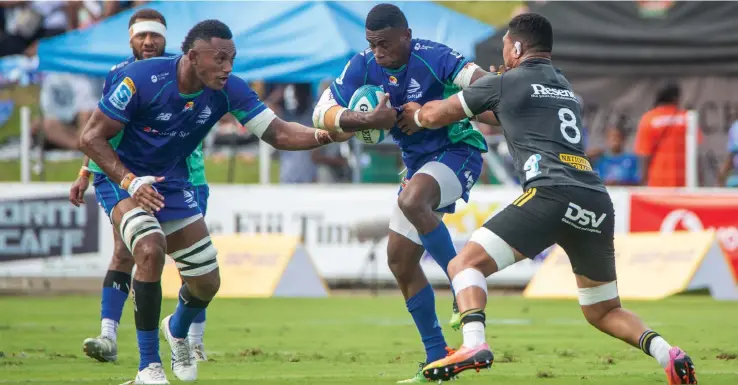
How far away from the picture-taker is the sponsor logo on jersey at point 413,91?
9.23 metres

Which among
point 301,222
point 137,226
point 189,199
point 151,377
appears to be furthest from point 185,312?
point 301,222

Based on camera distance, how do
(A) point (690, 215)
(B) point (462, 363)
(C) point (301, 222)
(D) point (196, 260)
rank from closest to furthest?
(B) point (462, 363), (D) point (196, 260), (A) point (690, 215), (C) point (301, 222)

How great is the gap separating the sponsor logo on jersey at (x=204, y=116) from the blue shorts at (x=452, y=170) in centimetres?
152

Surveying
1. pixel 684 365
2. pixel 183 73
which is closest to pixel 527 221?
pixel 684 365

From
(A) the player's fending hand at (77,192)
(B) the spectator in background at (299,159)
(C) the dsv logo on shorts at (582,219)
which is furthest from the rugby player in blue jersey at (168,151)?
(B) the spectator in background at (299,159)

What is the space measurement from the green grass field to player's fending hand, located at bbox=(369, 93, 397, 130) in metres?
1.72

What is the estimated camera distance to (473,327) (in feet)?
24.0

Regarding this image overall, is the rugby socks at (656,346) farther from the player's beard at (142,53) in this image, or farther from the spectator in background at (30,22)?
the spectator in background at (30,22)

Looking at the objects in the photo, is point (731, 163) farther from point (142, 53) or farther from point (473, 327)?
point (473, 327)

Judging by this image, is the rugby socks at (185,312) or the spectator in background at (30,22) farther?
the spectator in background at (30,22)

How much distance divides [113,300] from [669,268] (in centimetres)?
929

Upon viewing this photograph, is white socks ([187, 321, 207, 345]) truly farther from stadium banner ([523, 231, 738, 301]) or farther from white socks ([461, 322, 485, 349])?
stadium banner ([523, 231, 738, 301])

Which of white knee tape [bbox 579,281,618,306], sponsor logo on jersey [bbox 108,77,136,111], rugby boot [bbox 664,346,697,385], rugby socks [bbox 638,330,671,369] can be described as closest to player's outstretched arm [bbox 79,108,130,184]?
sponsor logo on jersey [bbox 108,77,136,111]

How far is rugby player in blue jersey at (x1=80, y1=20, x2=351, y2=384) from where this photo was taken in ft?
27.7
